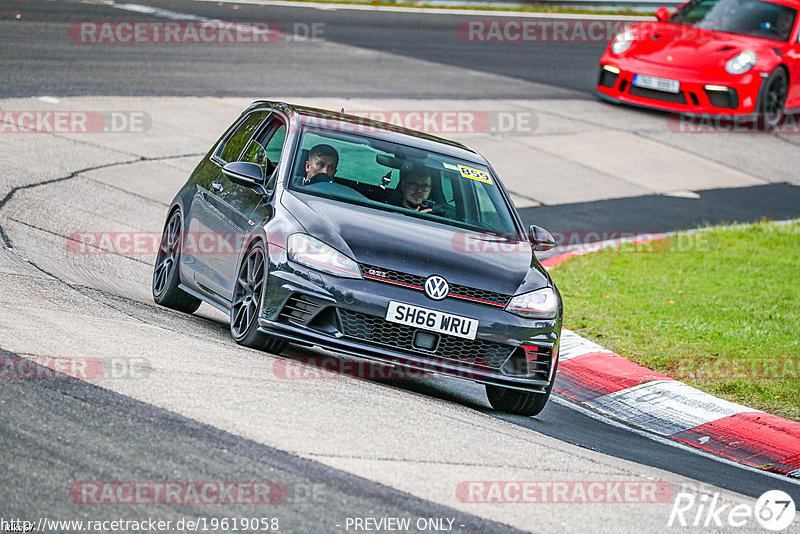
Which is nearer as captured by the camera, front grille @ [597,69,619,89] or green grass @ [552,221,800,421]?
green grass @ [552,221,800,421]

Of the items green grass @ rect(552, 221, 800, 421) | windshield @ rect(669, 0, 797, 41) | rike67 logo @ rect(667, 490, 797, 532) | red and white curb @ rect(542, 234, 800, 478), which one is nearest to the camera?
rike67 logo @ rect(667, 490, 797, 532)

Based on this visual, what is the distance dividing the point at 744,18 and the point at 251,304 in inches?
600

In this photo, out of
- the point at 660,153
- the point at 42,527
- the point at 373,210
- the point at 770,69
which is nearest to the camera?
the point at 42,527

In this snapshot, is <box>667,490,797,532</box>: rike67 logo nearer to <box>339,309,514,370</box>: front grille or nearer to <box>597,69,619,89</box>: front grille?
<box>339,309,514,370</box>: front grille

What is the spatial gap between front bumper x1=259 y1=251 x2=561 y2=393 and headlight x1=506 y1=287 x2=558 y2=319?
6 centimetres

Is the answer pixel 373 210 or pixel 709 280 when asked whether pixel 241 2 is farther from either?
pixel 373 210

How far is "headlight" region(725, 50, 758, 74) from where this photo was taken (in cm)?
1914

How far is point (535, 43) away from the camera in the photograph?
87.6 feet

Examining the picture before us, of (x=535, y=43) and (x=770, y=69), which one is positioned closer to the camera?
(x=770, y=69)

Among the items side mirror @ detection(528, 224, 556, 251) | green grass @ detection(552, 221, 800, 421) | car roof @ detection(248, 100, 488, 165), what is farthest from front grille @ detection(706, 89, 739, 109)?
side mirror @ detection(528, 224, 556, 251)

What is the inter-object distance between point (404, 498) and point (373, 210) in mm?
2926

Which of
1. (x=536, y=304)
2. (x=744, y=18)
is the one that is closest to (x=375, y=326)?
(x=536, y=304)

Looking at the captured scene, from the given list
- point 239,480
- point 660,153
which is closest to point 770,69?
point 660,153

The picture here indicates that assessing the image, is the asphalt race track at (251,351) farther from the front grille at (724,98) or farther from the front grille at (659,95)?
the front grille at (724,98)
